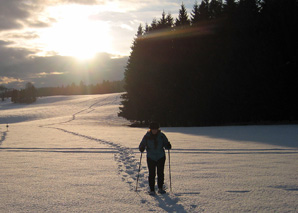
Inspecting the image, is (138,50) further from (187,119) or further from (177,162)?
(177,162)

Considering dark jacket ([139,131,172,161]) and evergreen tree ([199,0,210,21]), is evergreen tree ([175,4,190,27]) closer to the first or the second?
evergreen tree ([199,0,210,21])

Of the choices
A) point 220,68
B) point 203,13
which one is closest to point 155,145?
point 220,68

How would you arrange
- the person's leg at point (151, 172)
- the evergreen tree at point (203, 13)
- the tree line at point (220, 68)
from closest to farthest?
the person's leg at point (151, 172)
the tree line at point (220, 68)
the evergreen tree at point (203, 13)

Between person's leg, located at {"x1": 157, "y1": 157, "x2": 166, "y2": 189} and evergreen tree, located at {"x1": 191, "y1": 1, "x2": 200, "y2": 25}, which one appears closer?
person's leg, located at {"x1": 157, "y1": 157, "x2": 166, "y2": 189}

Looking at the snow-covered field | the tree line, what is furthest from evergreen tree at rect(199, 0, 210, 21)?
the snow-covered field

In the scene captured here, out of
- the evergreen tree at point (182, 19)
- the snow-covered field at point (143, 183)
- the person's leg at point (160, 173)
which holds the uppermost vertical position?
the evergreen tree at point (182, 19)

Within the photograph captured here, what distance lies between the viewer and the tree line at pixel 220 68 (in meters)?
30.3

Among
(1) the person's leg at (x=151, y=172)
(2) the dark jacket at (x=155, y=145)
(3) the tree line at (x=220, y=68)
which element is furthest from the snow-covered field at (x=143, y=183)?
(3) the tree line at (x=220, y=68)

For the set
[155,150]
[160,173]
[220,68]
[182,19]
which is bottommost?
[160,173]

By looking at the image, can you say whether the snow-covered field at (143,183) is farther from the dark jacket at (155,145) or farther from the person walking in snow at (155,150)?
the dark jacket at (155,145)

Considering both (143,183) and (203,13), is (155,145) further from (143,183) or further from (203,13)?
(203,13)

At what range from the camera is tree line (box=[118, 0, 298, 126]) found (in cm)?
3031

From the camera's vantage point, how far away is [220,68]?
32.4 metres

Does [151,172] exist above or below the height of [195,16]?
below
